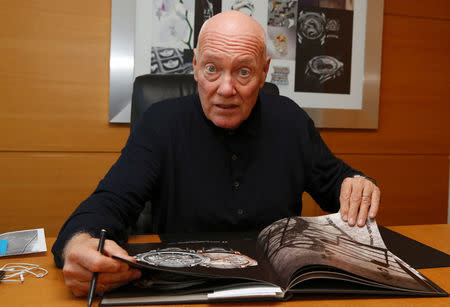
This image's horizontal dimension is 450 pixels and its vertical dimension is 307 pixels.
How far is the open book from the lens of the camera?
2.06 ft

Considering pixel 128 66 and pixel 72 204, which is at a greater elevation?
pixel 128 66

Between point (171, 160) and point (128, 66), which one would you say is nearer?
point (171, 160)

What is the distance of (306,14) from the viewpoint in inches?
88.5

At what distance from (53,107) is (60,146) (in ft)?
0.63

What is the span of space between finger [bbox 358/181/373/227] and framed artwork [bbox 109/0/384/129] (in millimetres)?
1274

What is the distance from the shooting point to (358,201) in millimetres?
1009

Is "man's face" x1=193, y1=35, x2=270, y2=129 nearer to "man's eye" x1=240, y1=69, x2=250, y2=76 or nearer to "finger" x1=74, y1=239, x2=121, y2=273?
"man's eye" x1=240, y1=69, x2=250, y2=76

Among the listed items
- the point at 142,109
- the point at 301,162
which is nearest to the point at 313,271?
the point at 301,162

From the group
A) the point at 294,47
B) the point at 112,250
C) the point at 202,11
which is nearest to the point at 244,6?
the point at 202,11

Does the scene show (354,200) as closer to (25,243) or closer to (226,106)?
(226,106)

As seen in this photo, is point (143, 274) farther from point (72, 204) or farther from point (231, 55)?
point (72, 204)

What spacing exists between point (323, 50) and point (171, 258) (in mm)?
1864

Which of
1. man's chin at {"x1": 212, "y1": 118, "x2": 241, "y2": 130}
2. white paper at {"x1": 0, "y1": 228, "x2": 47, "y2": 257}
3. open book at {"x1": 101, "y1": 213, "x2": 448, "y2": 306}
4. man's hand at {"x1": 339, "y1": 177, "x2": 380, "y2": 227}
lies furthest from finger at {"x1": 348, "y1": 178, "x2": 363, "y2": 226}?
white paper at {"x1": 0, "y1": 228, "x2": 47, "y2": 257}

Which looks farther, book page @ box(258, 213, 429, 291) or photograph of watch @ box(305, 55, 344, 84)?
photograph of watch @ box(305, 55, 344, 84)
